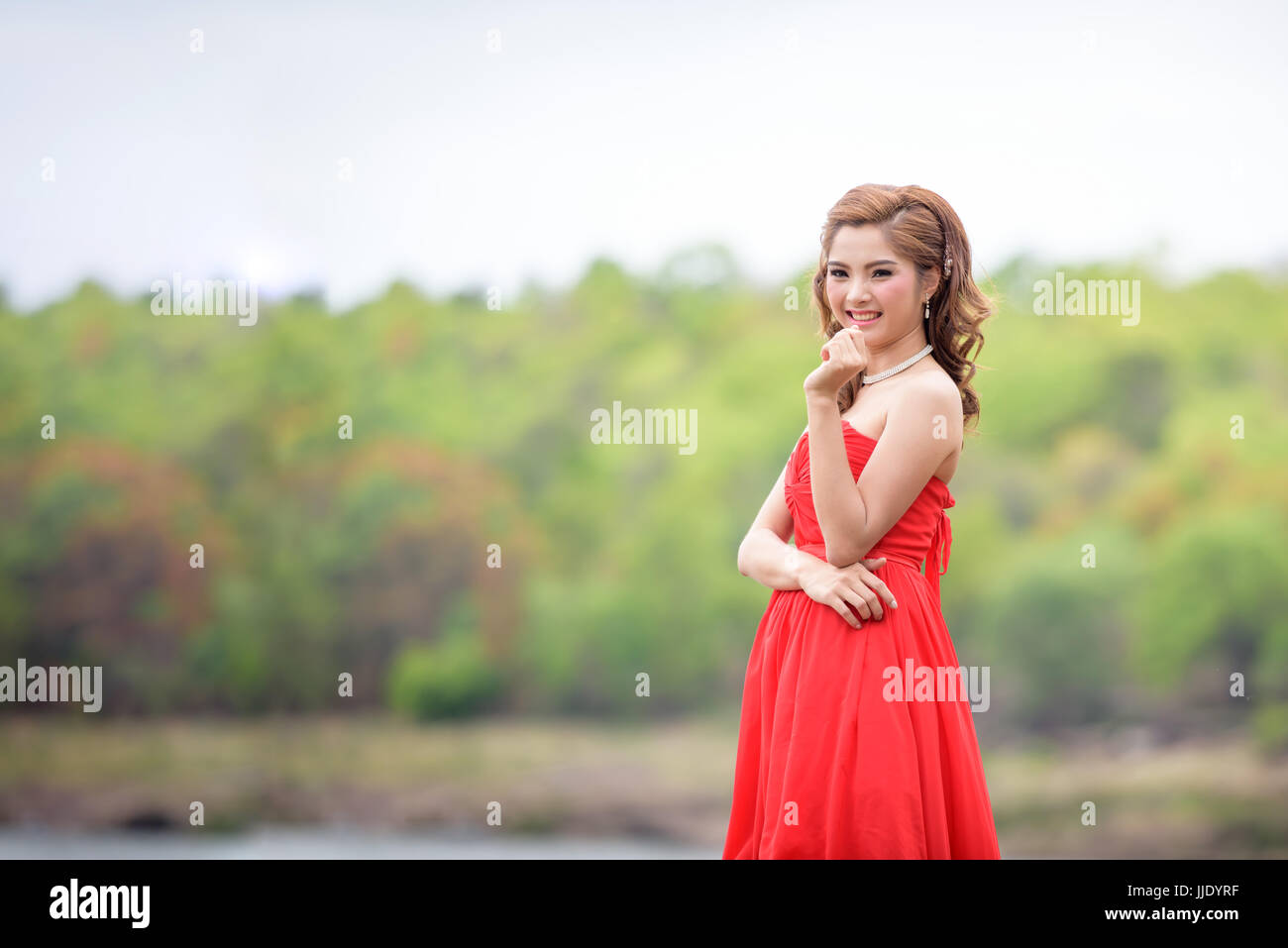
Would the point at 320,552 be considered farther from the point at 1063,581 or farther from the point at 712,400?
the point at 1063,581

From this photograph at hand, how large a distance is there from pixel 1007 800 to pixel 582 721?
2194 mm

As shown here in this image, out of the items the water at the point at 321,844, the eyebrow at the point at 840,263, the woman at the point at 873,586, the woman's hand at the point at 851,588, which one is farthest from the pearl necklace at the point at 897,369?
the water at the point at 321,844

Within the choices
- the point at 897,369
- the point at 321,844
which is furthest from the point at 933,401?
the point at 321,844

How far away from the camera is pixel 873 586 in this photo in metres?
1.46

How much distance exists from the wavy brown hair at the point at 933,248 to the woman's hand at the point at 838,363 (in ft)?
0.50

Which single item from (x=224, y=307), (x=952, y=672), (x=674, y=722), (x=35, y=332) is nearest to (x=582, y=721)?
(x=674, y=722)

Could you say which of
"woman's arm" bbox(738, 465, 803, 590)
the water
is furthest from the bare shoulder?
the water

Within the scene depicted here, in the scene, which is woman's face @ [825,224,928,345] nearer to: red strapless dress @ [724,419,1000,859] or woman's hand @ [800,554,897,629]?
red strapless dress @ [724,419,1000,859]

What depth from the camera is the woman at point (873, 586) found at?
141 cm

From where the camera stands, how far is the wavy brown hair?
152cm

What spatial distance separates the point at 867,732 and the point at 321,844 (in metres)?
5.21

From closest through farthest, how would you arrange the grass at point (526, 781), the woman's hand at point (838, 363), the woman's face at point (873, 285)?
the woman's hand at point (838, 363), the woman's face at point (873, 285), the grass at point (526, 781)

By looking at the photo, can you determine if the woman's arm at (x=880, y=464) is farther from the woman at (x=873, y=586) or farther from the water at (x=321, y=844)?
the water at (x=321, y=844)

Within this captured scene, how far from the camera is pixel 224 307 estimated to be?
6.56m
